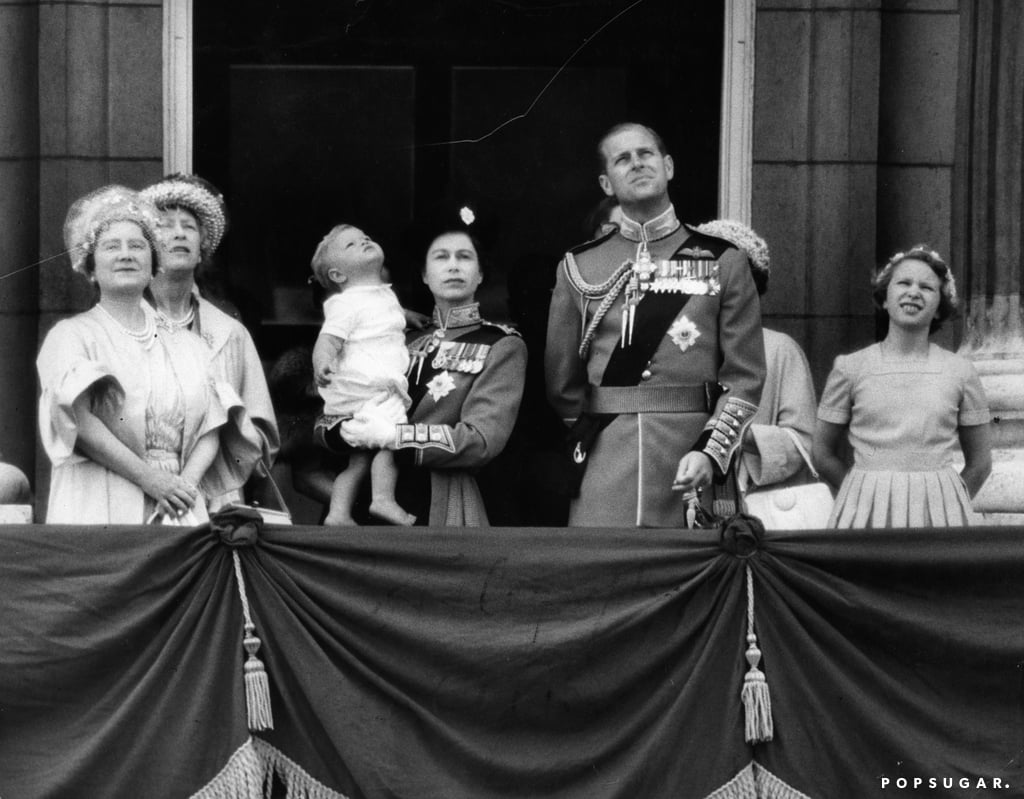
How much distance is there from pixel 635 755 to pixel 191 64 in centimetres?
362

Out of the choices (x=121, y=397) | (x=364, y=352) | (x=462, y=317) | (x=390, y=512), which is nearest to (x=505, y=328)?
(x=462, y=317)

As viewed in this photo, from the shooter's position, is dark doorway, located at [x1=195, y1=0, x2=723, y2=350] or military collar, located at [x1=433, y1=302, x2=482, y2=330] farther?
dark doorway, located at [x1=195, y1=0, x2=723, y2=350]

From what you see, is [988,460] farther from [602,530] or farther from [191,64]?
[191,64]

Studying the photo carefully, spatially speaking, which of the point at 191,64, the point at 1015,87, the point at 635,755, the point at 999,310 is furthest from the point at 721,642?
the point at 191,64

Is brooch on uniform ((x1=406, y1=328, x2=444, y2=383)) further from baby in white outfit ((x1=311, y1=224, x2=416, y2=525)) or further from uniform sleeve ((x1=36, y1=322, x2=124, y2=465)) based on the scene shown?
uniform sleeve ((x1=36, y1=322, x2=124, y2=465))

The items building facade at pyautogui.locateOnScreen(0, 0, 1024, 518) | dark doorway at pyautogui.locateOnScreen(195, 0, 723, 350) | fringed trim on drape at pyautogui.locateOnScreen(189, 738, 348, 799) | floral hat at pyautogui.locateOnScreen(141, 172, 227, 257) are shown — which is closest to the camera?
fringed trim on drape at pyautogui.locateOnScreen(189, 738, 348, 799)

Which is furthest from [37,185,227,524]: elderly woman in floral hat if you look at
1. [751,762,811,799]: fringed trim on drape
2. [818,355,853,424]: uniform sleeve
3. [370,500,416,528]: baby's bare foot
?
[818,355,853,424]: uniform sleeve

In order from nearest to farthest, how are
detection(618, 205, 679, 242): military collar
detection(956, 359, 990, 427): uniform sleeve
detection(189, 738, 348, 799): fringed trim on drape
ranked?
detection(189, 738, 348, 799): fringed trim on drape, detection(618, 205, 679, 242): military collar, detection(956, 359, 990, 427): uniform sleeve

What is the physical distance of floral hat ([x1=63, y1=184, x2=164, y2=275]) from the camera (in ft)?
22.7

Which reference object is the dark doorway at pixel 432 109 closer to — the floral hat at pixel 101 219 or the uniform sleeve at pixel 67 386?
the floral hat at pixel 101 219

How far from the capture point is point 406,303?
8.55 m

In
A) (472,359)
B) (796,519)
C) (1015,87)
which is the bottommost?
(796,519)

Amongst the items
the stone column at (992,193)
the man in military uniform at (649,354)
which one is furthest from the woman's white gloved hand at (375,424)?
the stone column at (992,193)

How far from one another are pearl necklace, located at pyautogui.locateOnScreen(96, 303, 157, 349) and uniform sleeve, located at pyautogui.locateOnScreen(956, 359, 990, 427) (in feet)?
8.20
